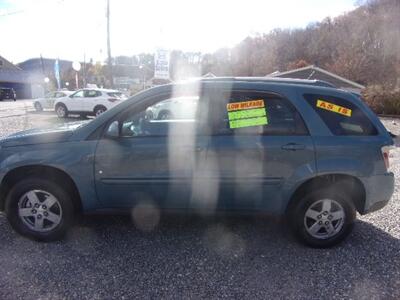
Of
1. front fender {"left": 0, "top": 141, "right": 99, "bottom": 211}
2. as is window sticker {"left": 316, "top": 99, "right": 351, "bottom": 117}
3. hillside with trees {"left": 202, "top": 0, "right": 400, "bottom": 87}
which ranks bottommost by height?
front fender {"left": 0, "top": 141, "right": 99, "bottom": 211}

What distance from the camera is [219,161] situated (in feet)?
10.8

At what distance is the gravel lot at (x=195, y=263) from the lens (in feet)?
9.09

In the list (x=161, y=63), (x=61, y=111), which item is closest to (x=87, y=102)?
(x=61, y=111)

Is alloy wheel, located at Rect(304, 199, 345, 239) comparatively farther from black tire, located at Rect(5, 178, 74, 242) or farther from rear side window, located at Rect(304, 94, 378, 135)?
black tire, located at Rect(5, 178, 74, 242)

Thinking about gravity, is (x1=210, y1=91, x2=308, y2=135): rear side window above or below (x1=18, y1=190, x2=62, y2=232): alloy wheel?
above

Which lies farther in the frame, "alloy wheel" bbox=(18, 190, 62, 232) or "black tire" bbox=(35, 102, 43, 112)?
"black tire" bbox=(35, 102, 43, 112)

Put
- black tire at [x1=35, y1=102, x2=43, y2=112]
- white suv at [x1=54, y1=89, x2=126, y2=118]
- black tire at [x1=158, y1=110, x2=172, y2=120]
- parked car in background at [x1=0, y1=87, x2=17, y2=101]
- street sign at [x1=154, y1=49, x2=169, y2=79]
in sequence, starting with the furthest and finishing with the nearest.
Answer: parked car in background at [x1=0, y1=87, x2=17, y2=101]
black tire at [x1=35, y1=102, x2=43, y2=112]
white suv at [x1=54, y1=89, x2=126, y2=118]
street sign at [x1=154, y1=49, x2=169, y2=79]
black tire at [x1=158, y1=110, x2=172, y2=120]

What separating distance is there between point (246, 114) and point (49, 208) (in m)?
2.23

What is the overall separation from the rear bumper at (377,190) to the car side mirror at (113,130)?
98.1 inches

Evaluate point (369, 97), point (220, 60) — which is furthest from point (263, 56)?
point (369, 97)

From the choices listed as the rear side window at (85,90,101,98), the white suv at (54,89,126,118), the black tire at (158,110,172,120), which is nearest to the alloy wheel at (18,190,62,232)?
the black tire at (158,110,172,120)

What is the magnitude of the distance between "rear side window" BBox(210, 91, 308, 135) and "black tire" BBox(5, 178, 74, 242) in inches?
66.3

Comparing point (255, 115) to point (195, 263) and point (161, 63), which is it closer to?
point (195, 263)

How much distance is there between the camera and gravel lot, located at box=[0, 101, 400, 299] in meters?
2.77
